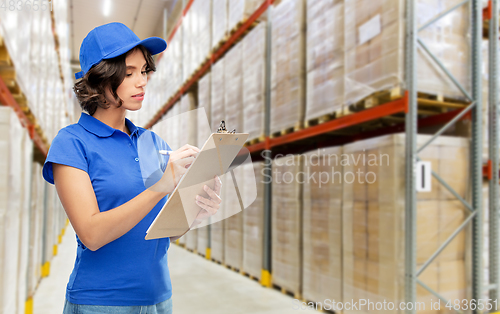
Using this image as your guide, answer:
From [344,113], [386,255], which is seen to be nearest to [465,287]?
[386,255]

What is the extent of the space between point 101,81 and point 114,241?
0.51m

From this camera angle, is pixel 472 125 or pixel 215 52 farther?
pixel 215 52

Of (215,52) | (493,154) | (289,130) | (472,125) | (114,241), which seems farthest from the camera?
(215,52)

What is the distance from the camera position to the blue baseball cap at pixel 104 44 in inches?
47.1

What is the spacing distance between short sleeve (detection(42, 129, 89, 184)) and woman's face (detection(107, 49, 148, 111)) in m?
0.19

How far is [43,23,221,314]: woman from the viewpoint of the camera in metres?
1.12

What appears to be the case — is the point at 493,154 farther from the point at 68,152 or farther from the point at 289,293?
the point at 68,152

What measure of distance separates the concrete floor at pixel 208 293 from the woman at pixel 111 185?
2854 millimetres

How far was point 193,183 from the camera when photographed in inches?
46.5

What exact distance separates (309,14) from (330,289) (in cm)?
319

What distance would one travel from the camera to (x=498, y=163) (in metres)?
3.95

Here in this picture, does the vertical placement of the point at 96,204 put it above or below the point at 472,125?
below

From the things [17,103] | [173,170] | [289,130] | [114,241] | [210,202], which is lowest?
[114,241]

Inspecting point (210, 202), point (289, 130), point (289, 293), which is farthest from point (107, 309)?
point (289, 293)
